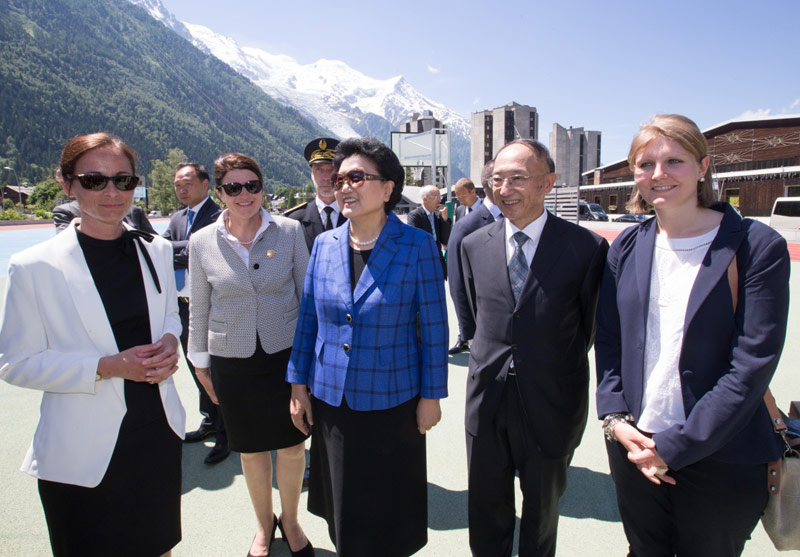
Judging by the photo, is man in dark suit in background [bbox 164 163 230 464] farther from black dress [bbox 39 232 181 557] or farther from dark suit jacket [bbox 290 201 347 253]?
black dress [bbox 39 232 181 557]

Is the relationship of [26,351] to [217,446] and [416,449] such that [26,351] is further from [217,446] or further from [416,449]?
[217,446]

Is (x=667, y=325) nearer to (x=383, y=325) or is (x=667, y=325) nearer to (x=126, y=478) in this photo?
(x=383, y=325)

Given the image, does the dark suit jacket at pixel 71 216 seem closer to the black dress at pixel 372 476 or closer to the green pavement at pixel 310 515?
the green pavement at pixel 310 515

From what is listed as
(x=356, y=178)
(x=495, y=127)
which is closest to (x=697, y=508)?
(x=356, y=178)

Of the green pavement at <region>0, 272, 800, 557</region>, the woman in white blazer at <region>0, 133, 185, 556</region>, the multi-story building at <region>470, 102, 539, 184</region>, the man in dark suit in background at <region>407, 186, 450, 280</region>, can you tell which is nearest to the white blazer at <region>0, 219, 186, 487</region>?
the woman in white blazer at <region>0, 133, 185, 556</region>

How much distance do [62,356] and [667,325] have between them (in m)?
2.30

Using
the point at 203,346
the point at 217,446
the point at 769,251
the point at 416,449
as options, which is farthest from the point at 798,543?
the point at 217,446

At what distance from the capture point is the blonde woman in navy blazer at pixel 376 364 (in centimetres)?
201

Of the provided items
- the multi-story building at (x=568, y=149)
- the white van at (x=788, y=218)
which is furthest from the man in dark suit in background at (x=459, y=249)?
the multi-story building at (x=568, y=149)

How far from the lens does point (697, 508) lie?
168 cm

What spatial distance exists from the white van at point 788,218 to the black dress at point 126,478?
86.7 ft

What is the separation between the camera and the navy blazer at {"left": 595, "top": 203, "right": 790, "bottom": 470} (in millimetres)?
1526

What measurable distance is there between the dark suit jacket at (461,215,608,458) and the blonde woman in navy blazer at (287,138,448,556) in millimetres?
268

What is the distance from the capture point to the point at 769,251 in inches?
60.8
